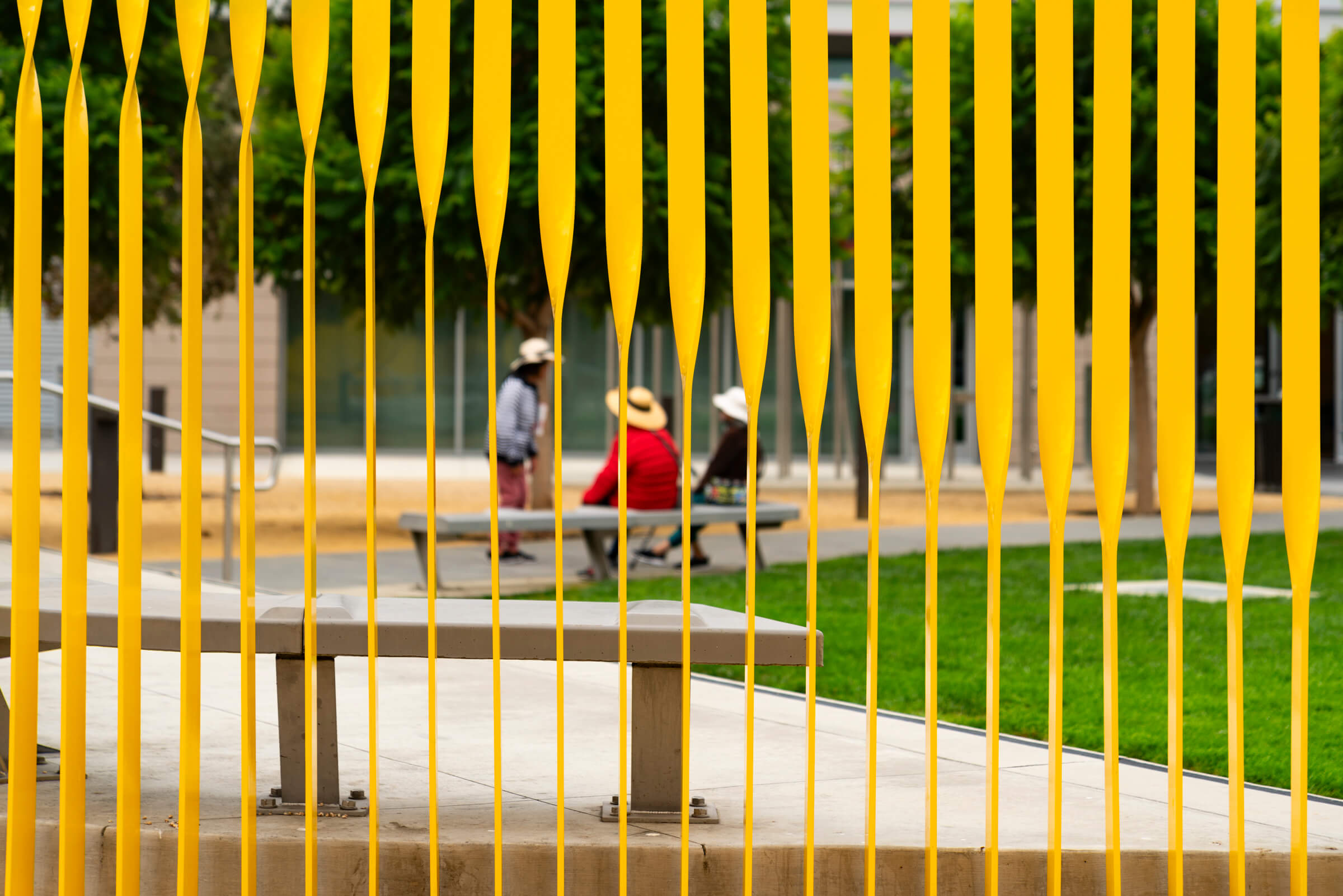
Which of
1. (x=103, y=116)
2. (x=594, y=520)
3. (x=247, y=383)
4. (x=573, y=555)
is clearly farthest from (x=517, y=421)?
Answer: (x=247, y=383)

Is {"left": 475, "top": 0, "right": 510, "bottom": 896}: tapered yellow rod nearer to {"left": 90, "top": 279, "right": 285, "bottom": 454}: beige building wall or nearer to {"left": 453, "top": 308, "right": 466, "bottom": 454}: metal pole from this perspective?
{"left": 90, "top": 279, "right": 285, "bottom": 454}: beige building wall

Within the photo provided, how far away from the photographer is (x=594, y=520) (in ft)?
32.4

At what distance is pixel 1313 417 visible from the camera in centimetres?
240

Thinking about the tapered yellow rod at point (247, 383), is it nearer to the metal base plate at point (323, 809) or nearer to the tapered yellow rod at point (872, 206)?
the tapered yellow rod at point (872, 206)

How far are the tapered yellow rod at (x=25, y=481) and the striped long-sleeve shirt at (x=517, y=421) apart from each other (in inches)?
373

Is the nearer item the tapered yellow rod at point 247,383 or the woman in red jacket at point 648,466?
the tapered yellow rod at point 247,383

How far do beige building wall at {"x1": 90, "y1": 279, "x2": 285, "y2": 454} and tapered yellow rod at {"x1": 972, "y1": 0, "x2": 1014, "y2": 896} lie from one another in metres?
28.7

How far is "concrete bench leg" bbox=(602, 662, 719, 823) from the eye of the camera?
348cm

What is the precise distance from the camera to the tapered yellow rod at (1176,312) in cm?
236

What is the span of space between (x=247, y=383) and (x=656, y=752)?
1541 millimetres

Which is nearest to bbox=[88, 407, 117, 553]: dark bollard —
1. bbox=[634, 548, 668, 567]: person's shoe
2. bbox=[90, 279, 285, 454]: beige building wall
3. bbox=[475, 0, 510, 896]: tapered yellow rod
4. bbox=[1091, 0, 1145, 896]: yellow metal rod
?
bbox=[634, 548, 668, 567]: person's shoe

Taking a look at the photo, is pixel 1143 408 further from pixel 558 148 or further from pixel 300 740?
pixel 558 148

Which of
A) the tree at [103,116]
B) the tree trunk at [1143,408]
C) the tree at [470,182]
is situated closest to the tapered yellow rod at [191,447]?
the tree at [103,116]

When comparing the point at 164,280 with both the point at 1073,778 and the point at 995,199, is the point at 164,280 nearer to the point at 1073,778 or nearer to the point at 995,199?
the point at 1073,778
